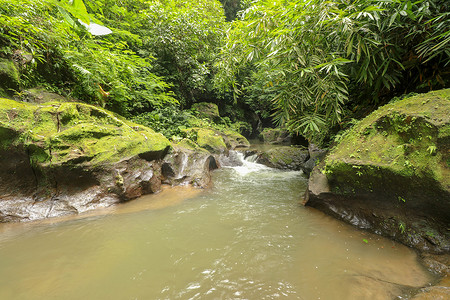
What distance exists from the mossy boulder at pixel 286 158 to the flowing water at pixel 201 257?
3422 mm

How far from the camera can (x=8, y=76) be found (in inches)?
145

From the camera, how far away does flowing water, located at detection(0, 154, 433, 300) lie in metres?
1.78

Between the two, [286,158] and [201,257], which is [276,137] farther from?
[201,257]

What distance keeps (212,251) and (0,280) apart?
200 centimetres

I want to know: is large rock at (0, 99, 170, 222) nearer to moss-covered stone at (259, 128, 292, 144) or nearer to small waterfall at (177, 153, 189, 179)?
small waterfall at (177, 153, 189, 179)

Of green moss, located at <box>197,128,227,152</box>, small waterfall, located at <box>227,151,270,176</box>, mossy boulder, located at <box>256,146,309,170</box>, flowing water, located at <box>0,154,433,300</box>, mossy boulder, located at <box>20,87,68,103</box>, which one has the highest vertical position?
mossy boulder, located at <box>20,87,68,103</box>

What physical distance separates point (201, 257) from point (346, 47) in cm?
344

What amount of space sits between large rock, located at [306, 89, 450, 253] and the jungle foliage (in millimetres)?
540

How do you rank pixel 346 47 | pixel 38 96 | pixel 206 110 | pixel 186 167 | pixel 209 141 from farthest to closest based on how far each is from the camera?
pixel 206 110 → pixel 209 141 → pixel 186 167 → pixel 38 96 → pixel 346 47

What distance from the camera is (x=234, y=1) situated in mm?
18719

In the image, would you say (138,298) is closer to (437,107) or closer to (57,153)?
(57,153)

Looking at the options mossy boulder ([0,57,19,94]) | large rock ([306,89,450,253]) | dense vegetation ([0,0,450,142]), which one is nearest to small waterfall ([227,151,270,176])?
dense vegetation ([0,0,450,142])

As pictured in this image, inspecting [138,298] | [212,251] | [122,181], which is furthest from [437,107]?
[122,181]

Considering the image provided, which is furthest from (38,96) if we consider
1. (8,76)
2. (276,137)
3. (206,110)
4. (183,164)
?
(276,137)
